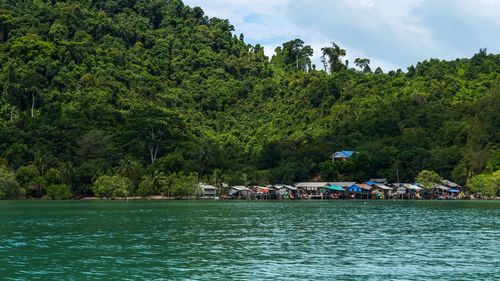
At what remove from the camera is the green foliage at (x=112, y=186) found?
4326 inches

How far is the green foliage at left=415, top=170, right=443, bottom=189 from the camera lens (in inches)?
4656

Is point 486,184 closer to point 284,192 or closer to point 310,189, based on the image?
point 310,189

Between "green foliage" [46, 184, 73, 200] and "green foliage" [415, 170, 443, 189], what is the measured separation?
66.9m

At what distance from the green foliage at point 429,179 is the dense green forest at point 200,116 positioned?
468cm

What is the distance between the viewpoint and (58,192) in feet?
357

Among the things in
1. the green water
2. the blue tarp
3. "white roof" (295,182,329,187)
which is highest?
"white roof" (295,182,329,187)

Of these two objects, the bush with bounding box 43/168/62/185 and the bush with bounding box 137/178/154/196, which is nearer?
the bush with bounding box 43/168/62/185

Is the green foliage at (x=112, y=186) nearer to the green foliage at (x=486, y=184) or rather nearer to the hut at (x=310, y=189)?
the hut at (x=310, y=189)

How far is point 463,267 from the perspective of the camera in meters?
29.0

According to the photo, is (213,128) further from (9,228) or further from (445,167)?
(9,228)

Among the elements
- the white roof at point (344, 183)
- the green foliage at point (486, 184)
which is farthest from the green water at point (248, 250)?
the white roof at point (344, 183)

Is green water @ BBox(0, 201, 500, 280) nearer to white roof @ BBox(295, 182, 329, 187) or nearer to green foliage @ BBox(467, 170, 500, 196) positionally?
green foliage @ BBox(467, 170, 500, 196)

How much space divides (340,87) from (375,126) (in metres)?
23.3

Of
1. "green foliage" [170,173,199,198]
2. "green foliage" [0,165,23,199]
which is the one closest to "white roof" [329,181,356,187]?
"green foliage" [170,173,199,198]
